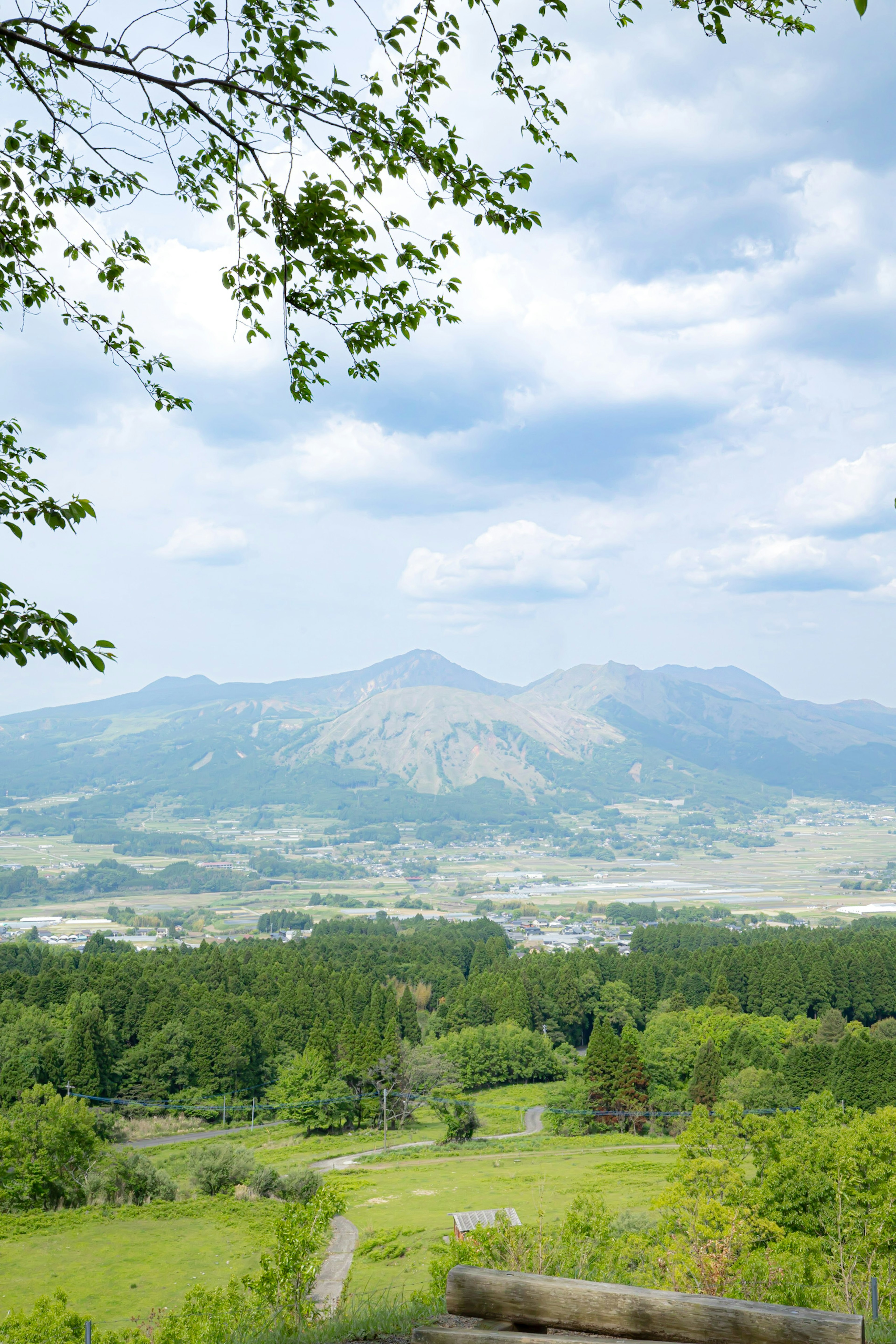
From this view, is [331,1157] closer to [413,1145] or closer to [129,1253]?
[413,1145]

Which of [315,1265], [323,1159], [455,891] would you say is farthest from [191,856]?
[315,1265]

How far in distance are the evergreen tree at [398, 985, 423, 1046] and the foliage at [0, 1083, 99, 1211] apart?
2130 cm

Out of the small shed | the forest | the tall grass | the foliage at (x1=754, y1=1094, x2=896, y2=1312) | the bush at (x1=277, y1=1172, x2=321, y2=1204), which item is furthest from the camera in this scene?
the forest

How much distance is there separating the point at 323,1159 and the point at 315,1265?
90.8ft

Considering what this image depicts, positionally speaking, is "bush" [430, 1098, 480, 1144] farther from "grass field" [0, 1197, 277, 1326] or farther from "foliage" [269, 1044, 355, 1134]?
"grass field" [0, 1197, 277, 1326]

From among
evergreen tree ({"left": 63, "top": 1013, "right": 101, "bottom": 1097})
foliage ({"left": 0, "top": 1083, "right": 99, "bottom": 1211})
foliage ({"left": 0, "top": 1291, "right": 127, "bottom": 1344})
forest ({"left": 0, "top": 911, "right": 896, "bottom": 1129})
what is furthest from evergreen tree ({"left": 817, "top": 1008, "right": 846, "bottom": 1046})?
foliage ({"left": 0, "top": 1291, "right": 127, "bottom": 1344})

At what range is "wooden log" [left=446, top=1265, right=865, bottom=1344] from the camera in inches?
105

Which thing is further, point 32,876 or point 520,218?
point 32,876

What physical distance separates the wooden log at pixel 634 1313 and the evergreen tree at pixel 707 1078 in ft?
125

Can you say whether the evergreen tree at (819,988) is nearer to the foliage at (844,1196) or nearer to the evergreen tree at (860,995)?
the evergreen tree at (860,995)

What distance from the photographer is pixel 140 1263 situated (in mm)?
20375

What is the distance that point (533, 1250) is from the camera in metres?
9.02

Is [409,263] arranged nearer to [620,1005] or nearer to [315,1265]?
[315,1265]

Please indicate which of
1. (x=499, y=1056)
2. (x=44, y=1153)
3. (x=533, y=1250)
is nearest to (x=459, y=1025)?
(x=499, y=1056)
